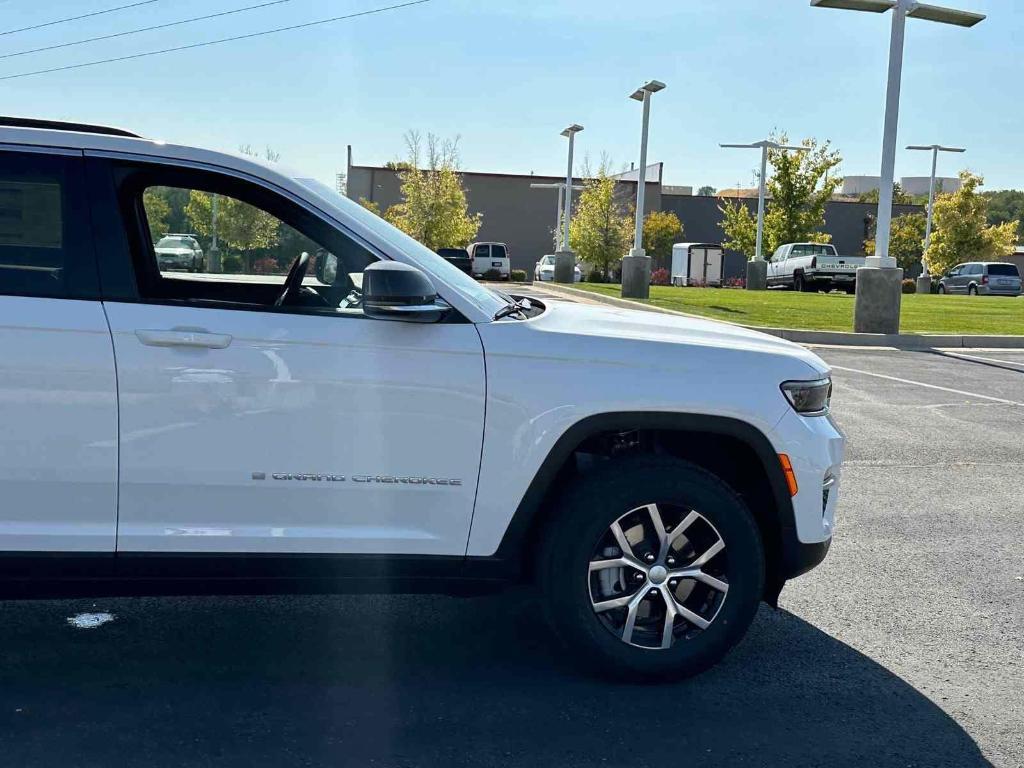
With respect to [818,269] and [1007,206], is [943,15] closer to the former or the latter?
[818,269]

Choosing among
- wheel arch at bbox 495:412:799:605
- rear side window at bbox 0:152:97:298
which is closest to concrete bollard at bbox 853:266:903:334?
wheel arch at bbox 495:412:799:605

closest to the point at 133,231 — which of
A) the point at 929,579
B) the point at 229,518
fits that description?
the point at 229,518

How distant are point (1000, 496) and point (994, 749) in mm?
3961

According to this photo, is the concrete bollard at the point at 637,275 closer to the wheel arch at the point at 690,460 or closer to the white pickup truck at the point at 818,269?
the white pickup truck at the point at 818,269

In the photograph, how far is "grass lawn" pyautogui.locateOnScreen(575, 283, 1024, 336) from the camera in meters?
19.7

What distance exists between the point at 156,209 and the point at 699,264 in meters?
57.3

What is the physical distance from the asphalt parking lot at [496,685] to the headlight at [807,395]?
982 millimetres

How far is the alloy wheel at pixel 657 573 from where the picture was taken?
399cm

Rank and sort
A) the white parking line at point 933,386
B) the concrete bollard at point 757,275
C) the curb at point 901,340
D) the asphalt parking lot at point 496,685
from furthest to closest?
the concrete bollard at point 757,275, the curb at point 901,340, the white parking line at point 933,386, the asphalt parking lot at point 496,685

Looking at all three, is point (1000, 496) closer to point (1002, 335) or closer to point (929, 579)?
point (929, 579)

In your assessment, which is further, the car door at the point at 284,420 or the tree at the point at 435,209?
the tree at the point at 435,209

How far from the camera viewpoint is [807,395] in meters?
4.15

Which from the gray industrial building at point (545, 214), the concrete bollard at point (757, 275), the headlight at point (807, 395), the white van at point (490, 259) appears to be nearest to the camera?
the headlight at point (807, 395)

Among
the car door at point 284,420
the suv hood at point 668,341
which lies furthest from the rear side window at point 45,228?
the suv hood at point 668,341
